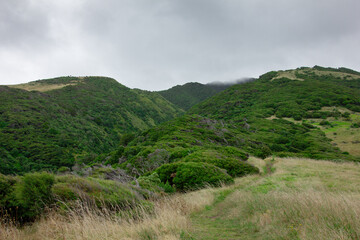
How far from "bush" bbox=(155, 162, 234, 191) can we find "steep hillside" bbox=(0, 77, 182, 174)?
4938cm

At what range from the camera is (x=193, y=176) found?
44.7ft

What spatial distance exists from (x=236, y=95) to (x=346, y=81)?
65661 millimetres

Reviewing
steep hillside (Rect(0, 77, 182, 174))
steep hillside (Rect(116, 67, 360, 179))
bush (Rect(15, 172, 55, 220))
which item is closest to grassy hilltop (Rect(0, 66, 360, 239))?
bush (Rect(15, 172, 55, 220))

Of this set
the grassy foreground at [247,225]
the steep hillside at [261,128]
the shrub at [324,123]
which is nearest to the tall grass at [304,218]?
the grassy foreground at [247,225]

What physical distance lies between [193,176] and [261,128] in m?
58.0

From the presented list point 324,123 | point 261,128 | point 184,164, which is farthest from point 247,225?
point 324,123

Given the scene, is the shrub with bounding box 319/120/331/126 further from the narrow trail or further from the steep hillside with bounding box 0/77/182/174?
the steep hillside with bounding box 0/77/182/174

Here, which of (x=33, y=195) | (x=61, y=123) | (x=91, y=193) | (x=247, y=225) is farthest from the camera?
(x=61, y=123)

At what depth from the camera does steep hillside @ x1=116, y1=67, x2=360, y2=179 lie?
25.7m

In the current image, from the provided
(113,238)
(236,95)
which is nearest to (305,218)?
(113,238)

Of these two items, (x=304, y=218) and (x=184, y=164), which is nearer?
(x=304, y=218)

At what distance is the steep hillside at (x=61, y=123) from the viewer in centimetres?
5672

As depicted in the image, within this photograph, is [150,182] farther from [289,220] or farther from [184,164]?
[289,220]

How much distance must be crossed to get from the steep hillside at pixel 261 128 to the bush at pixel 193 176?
3.24 metres
